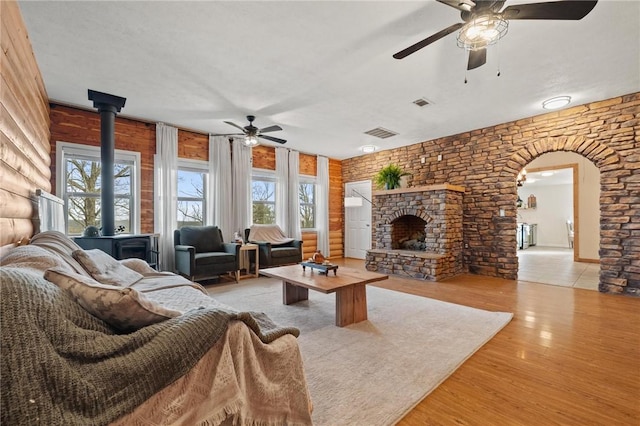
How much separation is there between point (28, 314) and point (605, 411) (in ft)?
8.76

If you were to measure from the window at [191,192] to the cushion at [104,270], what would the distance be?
9.52 feet

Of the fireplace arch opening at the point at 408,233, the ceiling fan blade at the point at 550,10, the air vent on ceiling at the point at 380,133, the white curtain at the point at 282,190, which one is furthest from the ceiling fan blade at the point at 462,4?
the white curtain at the point at 282,190

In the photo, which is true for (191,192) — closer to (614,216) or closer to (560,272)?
(614,216)

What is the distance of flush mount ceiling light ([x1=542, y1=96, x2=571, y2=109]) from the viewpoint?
3.79 m

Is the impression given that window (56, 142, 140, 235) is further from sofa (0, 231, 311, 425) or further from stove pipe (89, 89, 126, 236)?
sofa (0, 231, 311, 425)

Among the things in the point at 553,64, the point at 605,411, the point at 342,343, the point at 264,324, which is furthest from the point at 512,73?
the point at 264,324

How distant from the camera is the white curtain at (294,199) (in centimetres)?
646

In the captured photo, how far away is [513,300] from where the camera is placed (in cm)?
353

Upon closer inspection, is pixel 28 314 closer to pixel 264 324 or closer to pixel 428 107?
pixel 264 324

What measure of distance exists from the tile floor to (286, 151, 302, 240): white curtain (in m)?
4.39

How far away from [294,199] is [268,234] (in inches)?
48.4

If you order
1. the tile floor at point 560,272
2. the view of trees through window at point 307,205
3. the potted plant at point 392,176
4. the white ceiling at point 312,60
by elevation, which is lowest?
the tile floor at point 560,272

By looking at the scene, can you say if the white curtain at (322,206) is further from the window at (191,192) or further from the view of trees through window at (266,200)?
the window at (191,192)

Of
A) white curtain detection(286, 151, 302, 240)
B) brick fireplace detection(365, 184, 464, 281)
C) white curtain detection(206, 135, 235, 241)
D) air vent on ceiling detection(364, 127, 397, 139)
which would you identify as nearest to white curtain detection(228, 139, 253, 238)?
white curtain detection(206, 135, 235, 241)
